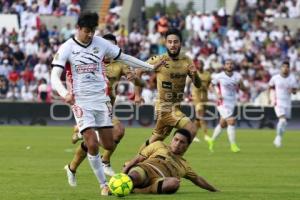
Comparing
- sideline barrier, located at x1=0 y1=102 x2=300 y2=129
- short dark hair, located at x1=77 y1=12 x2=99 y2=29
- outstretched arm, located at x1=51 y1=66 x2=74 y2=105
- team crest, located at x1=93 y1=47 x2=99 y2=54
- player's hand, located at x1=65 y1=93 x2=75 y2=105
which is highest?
short dark hair, located at x1=77 y1=12 x2=99 y2=29

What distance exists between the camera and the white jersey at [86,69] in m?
14.6

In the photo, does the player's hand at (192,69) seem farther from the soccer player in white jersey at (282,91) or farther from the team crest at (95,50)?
the soccer player in white jersey at (282,91)

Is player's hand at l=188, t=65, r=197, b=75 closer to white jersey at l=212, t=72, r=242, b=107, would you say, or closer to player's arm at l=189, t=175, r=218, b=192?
Result: player's arm at l=189, t=175, r=218, b=192

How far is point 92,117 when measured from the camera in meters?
14.6

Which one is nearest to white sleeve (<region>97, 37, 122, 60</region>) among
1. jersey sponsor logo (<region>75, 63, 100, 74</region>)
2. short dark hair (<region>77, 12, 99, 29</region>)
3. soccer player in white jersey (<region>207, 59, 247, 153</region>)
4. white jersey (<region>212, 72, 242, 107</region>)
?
jersey sponsor logo (<region>75, 63, 100, 74</region>)

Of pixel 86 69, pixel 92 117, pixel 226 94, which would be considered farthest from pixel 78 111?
pixel 226 94

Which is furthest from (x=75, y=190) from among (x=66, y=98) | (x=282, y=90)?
(x=282, y=90)

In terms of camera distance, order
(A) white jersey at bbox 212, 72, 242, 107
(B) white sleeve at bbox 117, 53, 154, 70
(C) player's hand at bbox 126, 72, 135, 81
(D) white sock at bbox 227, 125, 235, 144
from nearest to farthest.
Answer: (B) white sleeve at bbox 117, 53, 154, 70, (C) player's hand at bbox 126, 72, 135, 81, (D) white sock at bbox 227, 125, 235, 144, (A) white jersey at bbox 212, 72, 242, 107

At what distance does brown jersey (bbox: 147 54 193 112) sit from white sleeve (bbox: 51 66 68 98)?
4579 mm

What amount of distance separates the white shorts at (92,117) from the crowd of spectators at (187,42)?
83.7ft

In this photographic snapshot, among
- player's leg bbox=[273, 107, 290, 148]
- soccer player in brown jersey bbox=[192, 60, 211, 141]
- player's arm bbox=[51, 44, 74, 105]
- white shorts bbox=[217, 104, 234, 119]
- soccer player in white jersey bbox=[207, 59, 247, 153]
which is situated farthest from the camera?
soccer player in brown jersey bbox=[192, 60, 211, 141]

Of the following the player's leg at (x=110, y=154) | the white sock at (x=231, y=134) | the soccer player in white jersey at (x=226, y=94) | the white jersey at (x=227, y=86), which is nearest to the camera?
the player's leg at (x=110, y=154)

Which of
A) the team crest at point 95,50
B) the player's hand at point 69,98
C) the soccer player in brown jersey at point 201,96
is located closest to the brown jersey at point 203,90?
the soccer player in brown jersey at point 201,96

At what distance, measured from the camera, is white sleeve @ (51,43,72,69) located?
1434 cm
